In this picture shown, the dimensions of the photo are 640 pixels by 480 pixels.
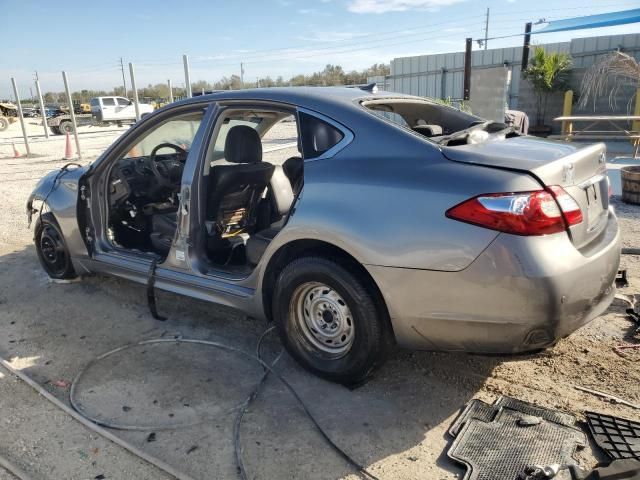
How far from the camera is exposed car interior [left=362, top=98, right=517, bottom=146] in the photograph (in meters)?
2.86

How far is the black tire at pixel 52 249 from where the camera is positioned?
183 inches

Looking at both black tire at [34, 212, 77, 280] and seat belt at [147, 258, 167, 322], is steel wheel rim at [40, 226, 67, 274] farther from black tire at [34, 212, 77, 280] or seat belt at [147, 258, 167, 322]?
seat belt at [147, 258, 167, 322]

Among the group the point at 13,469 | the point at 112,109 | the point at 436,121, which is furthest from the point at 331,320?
the point at 112,109

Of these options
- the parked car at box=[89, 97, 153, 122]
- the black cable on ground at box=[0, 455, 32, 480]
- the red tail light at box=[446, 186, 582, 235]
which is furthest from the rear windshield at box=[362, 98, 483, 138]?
the parked car at box=[89, 97, 153, 122]

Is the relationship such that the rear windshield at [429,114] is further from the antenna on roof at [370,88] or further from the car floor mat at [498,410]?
the car floor mat at [498,410]

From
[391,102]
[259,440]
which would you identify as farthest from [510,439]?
[391,102]

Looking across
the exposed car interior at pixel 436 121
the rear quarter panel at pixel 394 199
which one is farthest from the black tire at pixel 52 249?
the exposed car interior at pixel 436 121

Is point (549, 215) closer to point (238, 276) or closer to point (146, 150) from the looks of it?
point (238, 276)

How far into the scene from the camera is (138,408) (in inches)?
113

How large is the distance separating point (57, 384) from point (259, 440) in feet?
4.80

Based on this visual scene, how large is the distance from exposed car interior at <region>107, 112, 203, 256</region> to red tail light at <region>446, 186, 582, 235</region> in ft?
8.54

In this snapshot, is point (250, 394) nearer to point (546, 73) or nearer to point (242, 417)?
point (242, 417)

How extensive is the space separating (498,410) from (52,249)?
13.6 ft

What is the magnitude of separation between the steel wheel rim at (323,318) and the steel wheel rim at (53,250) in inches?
108
